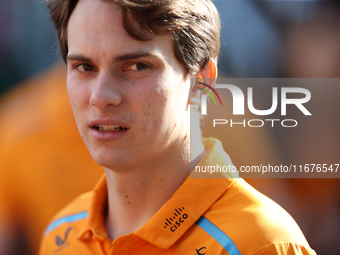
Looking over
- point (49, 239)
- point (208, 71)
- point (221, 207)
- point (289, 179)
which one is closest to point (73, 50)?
point (208, 71)

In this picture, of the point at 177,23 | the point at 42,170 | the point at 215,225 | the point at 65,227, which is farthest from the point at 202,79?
the point at 42,170

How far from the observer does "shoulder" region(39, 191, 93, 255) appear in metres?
2.11

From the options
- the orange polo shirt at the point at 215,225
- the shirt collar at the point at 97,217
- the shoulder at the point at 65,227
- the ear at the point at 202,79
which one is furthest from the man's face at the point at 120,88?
the shoulder at the point at 65,227

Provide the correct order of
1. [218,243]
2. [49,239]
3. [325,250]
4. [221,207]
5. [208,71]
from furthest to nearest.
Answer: [325,250], [49,239], [208,71], [221,207], [218,243]

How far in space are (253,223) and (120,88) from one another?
82 cm

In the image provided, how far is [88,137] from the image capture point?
1625 millimetres

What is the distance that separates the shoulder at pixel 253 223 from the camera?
1.39 m

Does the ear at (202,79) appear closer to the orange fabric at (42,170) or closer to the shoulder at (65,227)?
the shoulder at (65,227)

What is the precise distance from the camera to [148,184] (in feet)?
5.63

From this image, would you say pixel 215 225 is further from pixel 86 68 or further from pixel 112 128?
pixel 86 68

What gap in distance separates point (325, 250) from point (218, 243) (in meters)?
A: 2.72

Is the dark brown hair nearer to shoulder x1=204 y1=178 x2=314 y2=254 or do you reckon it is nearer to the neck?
the neck

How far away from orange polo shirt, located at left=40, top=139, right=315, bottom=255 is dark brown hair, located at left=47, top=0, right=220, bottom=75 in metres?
0.50

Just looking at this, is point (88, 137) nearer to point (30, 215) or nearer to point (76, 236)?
point (76, 236)
